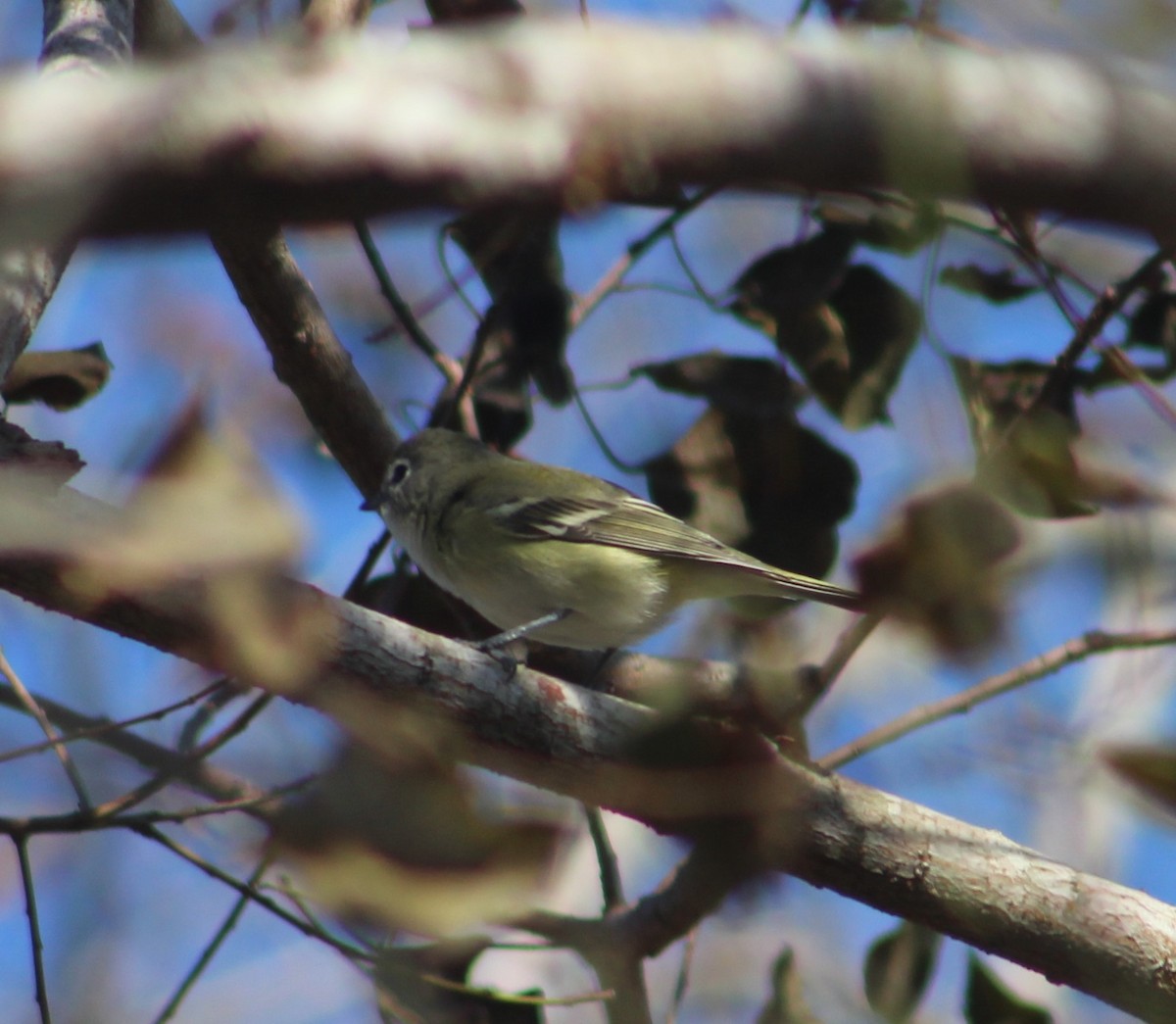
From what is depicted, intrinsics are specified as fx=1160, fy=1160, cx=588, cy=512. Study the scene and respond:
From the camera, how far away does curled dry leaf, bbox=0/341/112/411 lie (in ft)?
10.9

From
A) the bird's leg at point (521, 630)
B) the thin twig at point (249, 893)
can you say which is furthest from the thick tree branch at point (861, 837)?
the bird's leg at point (521, 630)

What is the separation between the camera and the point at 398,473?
13.7 ft

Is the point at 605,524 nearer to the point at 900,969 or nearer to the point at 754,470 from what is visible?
the point at 754,470

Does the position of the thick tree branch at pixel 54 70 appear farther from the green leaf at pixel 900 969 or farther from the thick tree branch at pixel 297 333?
the green leaf at pixel 900 969

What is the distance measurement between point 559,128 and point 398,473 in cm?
335

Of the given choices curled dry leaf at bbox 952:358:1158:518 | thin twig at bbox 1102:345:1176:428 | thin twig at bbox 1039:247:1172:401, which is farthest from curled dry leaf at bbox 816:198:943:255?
thin twig at bbox 1102:345:1176:428

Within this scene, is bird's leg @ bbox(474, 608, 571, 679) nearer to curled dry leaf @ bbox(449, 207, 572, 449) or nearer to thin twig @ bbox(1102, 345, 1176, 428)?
curled dry leaf @ bbox(449, 207, 572, 449)

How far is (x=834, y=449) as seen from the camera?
3312 mm

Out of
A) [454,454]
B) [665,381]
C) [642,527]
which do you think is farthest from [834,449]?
[454,454]

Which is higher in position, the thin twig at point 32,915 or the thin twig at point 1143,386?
the thin twig at point 1143,386

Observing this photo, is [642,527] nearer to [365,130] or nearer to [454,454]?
[454,454]

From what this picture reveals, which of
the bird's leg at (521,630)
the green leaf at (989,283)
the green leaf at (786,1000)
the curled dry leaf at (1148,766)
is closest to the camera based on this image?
the curled dry leaf at (1148,766)

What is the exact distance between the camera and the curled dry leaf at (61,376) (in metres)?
3.34

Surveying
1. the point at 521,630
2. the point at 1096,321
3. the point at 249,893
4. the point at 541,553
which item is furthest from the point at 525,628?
the point at 1096,321
